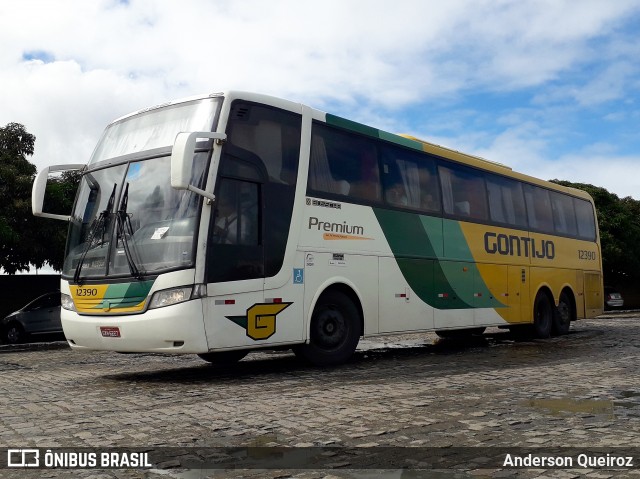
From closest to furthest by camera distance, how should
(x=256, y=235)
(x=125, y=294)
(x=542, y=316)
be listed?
(x=125, y=294), (x=256, y=235), (x=542, y=316)

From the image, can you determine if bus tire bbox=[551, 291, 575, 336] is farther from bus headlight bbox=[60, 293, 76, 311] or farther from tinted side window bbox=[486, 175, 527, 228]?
bus headlight bbox=[60, 293, 76, 311]

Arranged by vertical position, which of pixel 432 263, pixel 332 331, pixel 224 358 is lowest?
pixel 224 358

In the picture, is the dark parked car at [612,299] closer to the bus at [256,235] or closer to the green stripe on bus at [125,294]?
the bus at [256,235]

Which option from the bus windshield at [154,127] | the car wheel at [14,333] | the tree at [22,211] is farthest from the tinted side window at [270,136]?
the car wheel at [14,333]

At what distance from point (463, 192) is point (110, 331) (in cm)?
750

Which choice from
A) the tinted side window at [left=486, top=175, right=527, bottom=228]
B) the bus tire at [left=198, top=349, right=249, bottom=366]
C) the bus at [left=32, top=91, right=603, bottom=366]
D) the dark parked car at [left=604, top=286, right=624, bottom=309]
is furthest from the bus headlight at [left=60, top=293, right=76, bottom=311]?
the dark parked car at [left=604, top=286, right=624, bottom=309]

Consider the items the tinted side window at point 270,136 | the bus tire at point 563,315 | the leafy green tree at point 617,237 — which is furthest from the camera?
the leafy green tree at point 617,237

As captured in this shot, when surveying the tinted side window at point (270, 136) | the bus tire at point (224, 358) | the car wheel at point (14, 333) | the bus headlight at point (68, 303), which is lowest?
the bus tire at point (224, 358)

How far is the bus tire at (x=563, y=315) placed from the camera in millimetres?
16422

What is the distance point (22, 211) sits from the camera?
21.0 meters

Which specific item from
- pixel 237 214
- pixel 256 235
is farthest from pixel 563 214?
pixel 237 214

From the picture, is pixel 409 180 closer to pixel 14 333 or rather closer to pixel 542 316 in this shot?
pixel 542 316

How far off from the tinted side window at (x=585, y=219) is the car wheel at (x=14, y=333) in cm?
1702

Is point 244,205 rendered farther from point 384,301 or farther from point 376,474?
point 376,474
